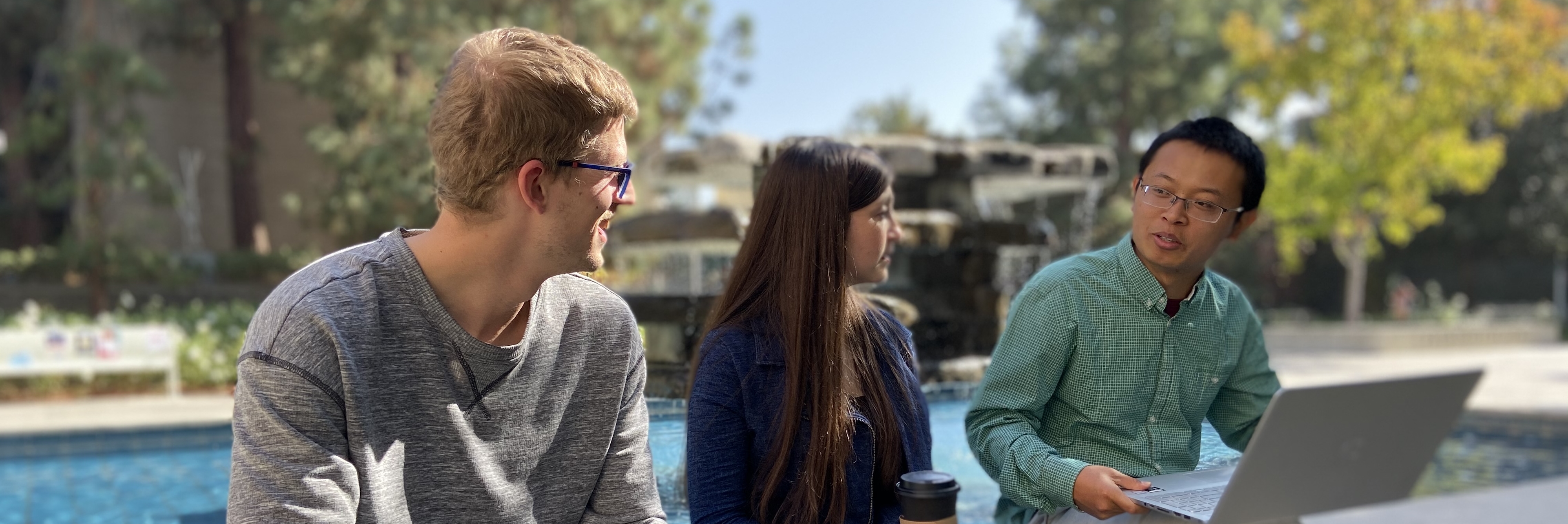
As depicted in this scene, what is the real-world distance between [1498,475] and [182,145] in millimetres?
19523

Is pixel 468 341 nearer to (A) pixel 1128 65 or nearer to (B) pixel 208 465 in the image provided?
(B) pixel 208 465

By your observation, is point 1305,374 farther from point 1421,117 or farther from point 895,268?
point 895,268

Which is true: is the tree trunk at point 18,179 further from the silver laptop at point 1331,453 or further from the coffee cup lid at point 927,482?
the silver laptop at point 1331,453

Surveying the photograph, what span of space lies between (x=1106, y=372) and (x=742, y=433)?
2.60ft

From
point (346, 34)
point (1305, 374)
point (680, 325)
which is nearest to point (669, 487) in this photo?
point (680, 325)

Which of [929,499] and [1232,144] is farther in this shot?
[1232,144]

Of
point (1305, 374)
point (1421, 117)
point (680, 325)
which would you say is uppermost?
point (1421, 117)

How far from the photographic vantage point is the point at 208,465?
5664 millimetres

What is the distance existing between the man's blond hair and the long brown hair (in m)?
0.56

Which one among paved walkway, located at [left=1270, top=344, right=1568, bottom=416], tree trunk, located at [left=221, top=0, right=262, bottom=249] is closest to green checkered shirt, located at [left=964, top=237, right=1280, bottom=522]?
paved walkway, located at [left=1270, top=344, right=1568, bottom=416]

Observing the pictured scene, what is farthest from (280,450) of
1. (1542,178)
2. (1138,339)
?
(1542,178)

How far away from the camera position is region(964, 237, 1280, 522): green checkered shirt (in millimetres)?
2066

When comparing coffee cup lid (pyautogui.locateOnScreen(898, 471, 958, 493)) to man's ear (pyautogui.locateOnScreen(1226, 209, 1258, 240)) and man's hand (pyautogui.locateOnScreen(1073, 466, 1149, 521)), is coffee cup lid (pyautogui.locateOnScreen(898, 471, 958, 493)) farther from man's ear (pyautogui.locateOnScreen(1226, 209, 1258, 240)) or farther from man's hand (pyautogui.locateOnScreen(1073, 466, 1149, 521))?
man's ear (pyautogui.locateOnScreen(1226, 209, 1258, 240))

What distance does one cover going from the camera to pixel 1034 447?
6.37 feet
